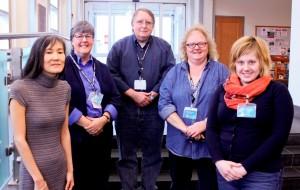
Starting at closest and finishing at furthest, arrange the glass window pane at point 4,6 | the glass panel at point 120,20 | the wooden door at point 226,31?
the glass window pane at point 4,6, the wooden door at point 226,31, the glass panel at point 120,20

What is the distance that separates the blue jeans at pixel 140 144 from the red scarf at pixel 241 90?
2.84 feet

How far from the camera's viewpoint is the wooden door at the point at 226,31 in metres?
9.85

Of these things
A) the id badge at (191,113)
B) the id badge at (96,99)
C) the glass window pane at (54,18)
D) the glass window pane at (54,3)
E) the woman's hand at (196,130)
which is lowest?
the woman's hand at (196,130)

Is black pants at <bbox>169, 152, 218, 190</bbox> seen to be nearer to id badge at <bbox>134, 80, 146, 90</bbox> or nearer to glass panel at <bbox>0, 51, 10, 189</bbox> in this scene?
id badge at <bbox>134, 80, 146, 90</bbox>

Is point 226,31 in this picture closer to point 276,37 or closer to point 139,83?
point 276,37

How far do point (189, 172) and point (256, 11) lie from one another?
8.61 metres

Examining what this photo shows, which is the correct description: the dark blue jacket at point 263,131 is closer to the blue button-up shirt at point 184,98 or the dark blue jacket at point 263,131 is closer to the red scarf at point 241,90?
the red scarf at point 241,90

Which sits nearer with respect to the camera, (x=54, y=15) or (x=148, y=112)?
(x=148, y=112)

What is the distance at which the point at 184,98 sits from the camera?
7.36 feet

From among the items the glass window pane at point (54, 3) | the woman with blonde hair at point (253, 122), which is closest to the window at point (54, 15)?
the glass window pane at point (54, 3)

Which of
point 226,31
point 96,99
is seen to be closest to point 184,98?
point 96,99

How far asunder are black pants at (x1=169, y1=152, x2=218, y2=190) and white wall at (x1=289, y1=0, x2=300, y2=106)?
10.6ft

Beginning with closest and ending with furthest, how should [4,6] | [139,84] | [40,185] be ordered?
[40,185] → [139,84] → [4,6]

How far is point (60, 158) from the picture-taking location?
1828 mm
